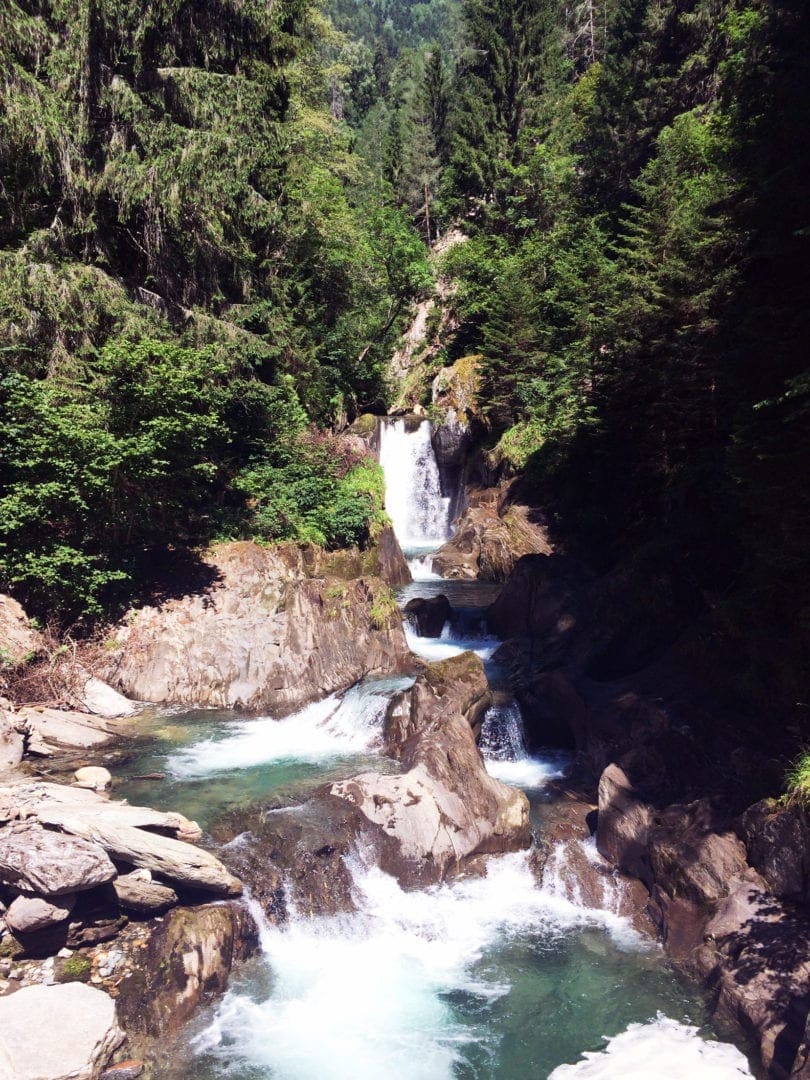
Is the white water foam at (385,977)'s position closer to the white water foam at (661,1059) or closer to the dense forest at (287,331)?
the white water foam at (661,1059)

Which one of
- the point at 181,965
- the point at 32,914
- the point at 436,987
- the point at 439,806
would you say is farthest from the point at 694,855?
the point at 32,914

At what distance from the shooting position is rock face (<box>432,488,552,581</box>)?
76.3ft

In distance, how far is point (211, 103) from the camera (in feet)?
53.7

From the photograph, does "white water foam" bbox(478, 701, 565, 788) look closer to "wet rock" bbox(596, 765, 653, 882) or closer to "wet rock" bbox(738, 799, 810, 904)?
"wet rock" bbox(596, 765, 653, 882)

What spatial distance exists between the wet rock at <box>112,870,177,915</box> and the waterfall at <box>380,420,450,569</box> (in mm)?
21385

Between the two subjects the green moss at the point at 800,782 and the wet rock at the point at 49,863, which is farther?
the green moss at the point at 800,782

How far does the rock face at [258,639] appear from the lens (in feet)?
48.2

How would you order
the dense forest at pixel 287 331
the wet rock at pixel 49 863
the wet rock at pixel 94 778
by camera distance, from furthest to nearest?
the wet rock at pixel 94 778, the dense forest at pixel 287 331, the wet rock at pixel 49 863

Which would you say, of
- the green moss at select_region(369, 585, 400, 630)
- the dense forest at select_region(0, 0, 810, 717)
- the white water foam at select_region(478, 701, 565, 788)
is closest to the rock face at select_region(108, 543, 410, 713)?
the green moss at select_region(369, 585, 400, 630)

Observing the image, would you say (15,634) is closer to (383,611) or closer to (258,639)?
(258,639)

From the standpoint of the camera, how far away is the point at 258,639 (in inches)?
603

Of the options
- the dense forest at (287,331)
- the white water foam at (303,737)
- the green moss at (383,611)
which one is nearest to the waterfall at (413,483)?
the dense forest at (287,331)

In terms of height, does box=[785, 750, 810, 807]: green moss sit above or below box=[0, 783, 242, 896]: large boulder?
above

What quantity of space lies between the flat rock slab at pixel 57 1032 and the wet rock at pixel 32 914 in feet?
2.10
